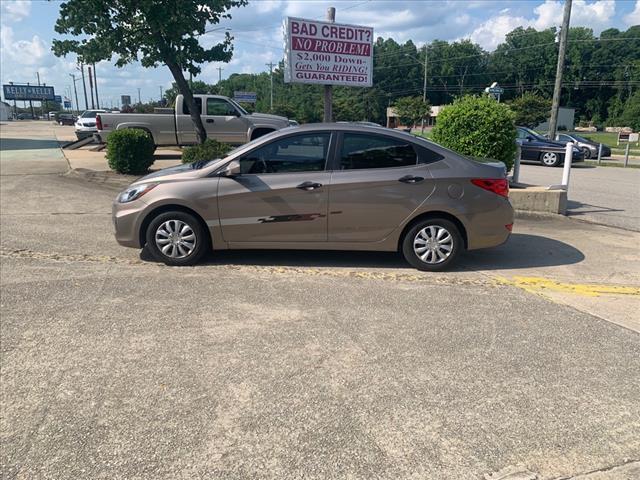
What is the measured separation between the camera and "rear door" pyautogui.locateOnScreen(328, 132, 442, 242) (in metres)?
5.79

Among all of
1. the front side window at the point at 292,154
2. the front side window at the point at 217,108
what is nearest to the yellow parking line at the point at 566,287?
the front side window at the point at 292,154

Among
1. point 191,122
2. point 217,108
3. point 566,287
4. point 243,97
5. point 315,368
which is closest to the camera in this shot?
point 315,368

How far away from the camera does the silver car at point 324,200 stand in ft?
19.0

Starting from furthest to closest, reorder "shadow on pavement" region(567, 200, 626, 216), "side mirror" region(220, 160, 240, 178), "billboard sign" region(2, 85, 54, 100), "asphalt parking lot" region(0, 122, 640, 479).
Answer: "billboard sign" region(2, 85, 54, 100) < "shadow on pavement" region(567, 200, 626, 216) < "side mirror" region(220, 160, 240, 178) < "asphalt parking lot" region(0, 122, 640, 479)

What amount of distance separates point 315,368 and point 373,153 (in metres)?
3.01

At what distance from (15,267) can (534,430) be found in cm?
566

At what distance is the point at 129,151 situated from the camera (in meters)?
12.7

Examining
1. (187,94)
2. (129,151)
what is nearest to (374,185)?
(129,151)

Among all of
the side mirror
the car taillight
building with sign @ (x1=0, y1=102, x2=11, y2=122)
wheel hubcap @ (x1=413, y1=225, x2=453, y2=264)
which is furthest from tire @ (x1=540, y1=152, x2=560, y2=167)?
building with sign @ (x1=0, y1=102, x2=11, y2=122)

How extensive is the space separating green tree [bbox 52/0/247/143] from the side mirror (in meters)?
8.77

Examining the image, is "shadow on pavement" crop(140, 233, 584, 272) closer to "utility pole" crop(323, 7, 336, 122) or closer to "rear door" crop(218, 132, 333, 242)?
"rear door" crop(218, 132, 333, 242)

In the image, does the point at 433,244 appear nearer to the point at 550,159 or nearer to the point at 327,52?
the point at 327,52

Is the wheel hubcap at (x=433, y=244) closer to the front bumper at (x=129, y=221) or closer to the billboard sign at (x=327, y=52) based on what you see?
the front bumper at (x=129, y=221)

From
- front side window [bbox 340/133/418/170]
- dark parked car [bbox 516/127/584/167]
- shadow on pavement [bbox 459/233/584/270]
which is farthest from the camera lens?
dark parked car [bbox 516/127/584/167]
